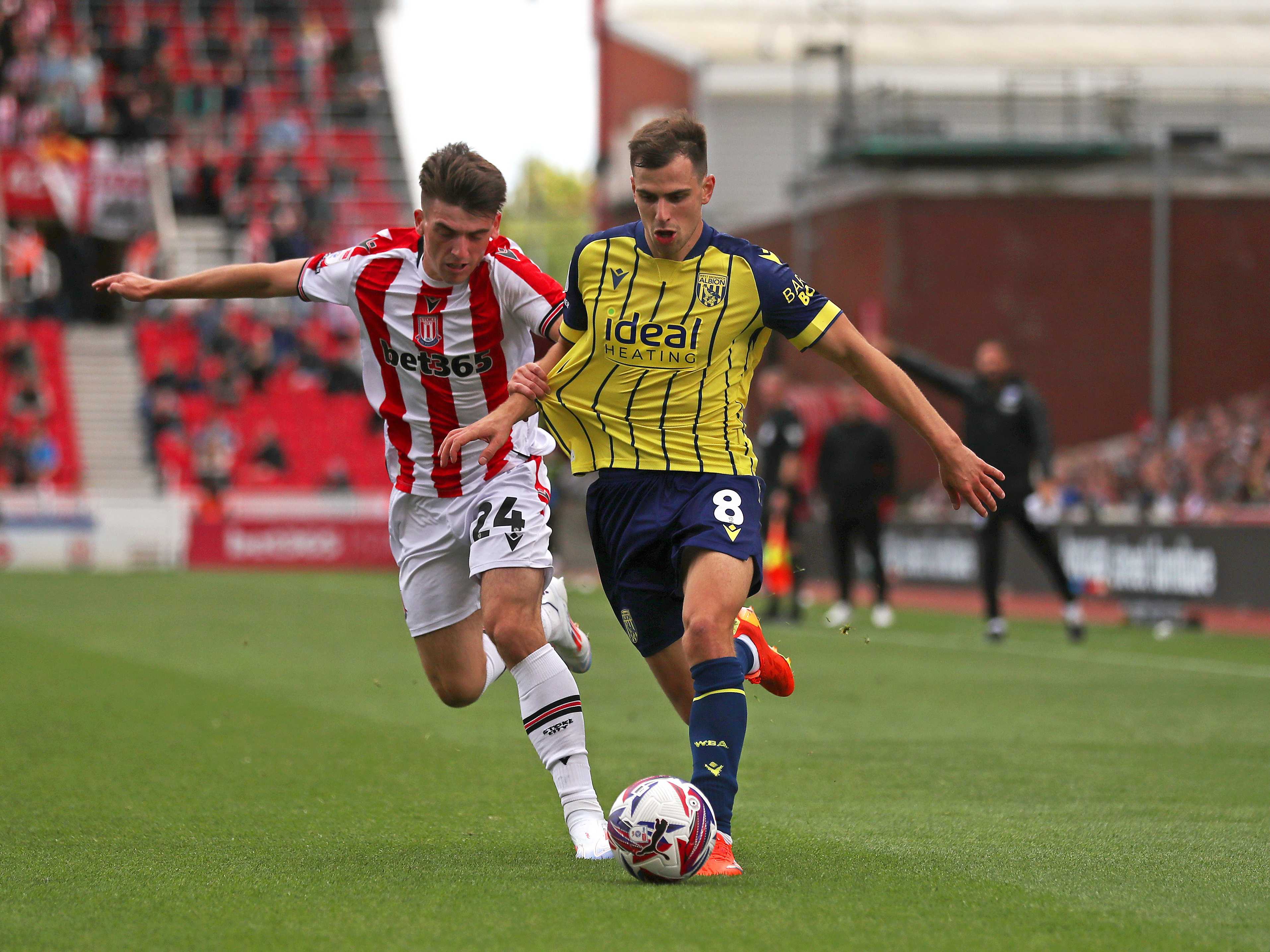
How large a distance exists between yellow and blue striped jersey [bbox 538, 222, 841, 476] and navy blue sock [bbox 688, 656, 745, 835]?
679mm

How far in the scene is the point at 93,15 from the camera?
3738 cm

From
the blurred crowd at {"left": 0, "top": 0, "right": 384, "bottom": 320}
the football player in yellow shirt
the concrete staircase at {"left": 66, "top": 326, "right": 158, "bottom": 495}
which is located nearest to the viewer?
the football player in yellow shirt

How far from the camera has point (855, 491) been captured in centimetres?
1619

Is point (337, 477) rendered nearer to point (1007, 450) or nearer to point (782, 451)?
point (782, 451)

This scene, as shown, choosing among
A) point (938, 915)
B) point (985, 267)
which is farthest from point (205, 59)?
point (938, 915)

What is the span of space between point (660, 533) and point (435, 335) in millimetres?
1166

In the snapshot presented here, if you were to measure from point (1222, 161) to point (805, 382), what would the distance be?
8279 mm

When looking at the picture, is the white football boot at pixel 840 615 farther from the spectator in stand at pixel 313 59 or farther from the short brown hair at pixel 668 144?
the spectator in stand at pixel 313 59

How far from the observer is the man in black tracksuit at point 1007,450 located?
13.8m

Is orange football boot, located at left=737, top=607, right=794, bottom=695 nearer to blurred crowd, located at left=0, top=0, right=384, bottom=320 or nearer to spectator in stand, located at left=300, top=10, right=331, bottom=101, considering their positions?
blurred crowd, located at left=0, top=0, right=384, bottom=320

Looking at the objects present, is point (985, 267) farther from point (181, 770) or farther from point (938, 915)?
point (938, 915)

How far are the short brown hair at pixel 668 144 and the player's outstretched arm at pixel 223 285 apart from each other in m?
1.45

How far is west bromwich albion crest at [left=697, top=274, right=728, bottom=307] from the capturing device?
17.6 feet

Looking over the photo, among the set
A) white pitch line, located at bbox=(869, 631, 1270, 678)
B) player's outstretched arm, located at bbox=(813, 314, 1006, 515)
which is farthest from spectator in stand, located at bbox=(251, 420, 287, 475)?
player's outstretched arm, located at bbox=(813, 314, 1006, 515)
